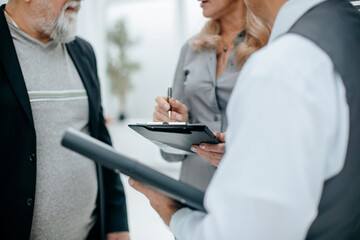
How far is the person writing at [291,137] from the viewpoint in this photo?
383 millimetres

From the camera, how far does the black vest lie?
1.47ft

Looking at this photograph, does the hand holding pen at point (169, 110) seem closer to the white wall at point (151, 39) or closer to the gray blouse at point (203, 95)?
the gray blouse at point (203, 95)

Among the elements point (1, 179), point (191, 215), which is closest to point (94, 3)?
point (1, 179)

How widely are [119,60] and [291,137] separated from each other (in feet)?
12.9

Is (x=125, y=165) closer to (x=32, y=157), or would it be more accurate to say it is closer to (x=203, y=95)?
(x=32, y=157)

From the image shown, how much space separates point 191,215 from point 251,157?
237 millimetres

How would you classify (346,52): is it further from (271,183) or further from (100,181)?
(100,181)

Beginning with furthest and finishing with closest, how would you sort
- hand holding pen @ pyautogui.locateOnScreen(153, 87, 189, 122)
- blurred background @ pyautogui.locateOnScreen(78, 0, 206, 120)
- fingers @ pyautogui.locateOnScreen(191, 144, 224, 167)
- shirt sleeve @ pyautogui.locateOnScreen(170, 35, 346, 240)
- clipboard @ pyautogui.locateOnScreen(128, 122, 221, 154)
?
blurred background @ pyautogui.locateOnScreen(78, 0, 206, 120)
hand holding pen @ pyautogui.locateOnScreen(153, 87, 189, 122)
fingers @ pyautogui.locateOnScreen(191, 144, 224, 167)
clipboard @ pyautogui.locateOnScreen(128, 122, 221, 154)
shirt sleeve @ pyautogui.locateOnScreen(170, 35, 346, 240)

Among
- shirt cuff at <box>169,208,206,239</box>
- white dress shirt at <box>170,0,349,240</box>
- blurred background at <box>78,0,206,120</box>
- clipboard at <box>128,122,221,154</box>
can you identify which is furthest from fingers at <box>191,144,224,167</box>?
blurred background at <box>78,0,206,120</box>

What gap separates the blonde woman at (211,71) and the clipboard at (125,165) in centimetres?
52

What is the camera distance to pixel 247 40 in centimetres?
111

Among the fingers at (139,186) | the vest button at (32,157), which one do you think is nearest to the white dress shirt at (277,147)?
the fingers at (139,186)

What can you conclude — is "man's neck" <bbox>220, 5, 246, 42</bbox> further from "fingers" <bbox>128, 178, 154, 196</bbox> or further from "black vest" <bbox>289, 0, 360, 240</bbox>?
"fingers" <bbox>128, 178, 154, 196</bbox>

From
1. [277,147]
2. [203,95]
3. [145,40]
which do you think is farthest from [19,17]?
[145,40]
